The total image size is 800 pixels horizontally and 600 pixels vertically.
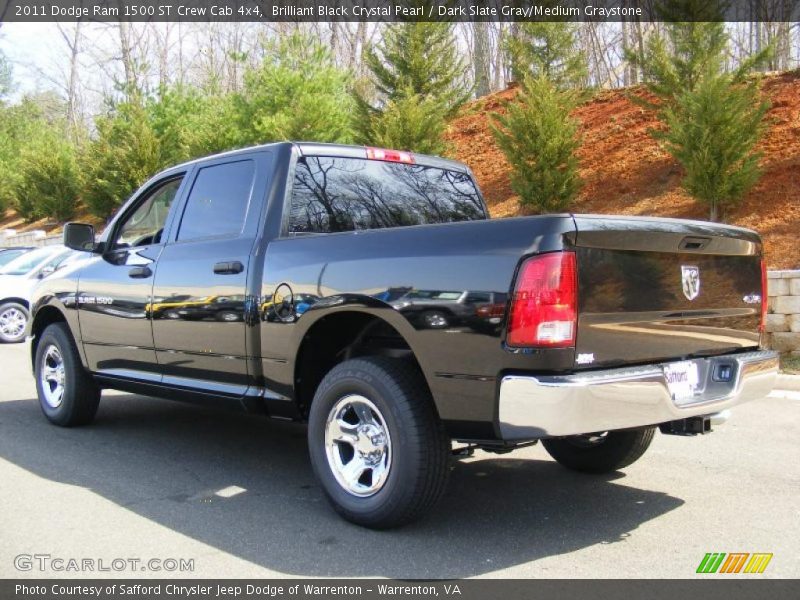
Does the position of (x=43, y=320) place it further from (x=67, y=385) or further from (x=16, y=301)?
(x=16, y=301)

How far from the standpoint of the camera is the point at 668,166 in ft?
51.5

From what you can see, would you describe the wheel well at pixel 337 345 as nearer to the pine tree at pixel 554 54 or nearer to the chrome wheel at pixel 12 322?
the chrome wheel at pixel 12 322

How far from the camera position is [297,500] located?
4590 mm

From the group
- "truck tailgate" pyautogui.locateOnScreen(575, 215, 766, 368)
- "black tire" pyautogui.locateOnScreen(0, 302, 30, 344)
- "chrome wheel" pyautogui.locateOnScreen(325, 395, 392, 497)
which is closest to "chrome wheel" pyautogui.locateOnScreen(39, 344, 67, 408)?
"chrome wheel" pyautogui.locateOnScreen(325, 395, 392, 497)

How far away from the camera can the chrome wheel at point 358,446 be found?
3941mm

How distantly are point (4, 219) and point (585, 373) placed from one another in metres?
41.2

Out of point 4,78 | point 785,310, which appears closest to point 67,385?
point 785,310

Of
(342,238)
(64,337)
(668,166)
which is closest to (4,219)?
(668,166)

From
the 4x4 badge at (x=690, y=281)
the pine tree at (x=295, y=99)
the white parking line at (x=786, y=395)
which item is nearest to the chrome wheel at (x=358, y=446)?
the 4x4 badge at (x=690, y=281)

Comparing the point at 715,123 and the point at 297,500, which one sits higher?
the point at 715,123

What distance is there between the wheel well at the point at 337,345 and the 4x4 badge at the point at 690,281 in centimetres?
138

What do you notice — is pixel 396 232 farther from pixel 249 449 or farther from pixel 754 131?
pixel 754 131

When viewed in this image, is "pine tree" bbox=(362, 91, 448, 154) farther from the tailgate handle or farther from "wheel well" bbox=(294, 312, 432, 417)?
the tailgate handle

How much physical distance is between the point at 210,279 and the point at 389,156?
1.39m
